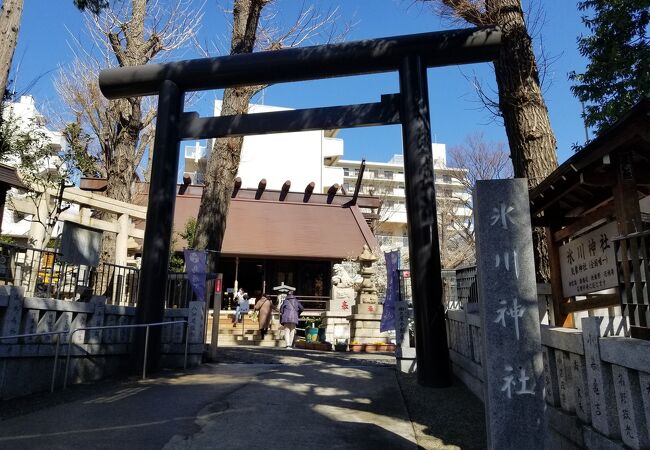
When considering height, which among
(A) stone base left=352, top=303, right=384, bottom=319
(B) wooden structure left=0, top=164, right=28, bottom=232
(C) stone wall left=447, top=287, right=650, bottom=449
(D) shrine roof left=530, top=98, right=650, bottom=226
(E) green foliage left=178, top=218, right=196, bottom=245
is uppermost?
(E) green foliage left=178, top=218, right=196, bottom=245

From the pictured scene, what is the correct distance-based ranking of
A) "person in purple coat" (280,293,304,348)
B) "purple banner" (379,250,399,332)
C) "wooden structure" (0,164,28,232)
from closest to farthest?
1. "wooden structure" (0,164,28,232)
2. "purple banner" (379,250,399,332)
3. "person in purple coat" (280,293,304,348)

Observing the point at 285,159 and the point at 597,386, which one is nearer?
the point at 597,386

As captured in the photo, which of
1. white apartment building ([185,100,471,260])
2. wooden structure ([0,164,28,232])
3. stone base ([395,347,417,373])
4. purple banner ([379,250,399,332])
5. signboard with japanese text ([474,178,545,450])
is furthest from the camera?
white apartment building ([185,100,471,260])

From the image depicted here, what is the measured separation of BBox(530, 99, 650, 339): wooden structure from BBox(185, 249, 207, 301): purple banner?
21.4 feet

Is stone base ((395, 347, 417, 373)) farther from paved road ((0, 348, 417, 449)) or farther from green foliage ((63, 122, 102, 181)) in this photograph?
green foliage ((63, 122, 102, 181))

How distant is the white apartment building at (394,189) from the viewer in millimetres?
33875

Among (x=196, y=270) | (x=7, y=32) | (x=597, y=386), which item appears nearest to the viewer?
(x=597, y=386)

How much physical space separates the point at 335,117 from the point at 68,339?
5.55m

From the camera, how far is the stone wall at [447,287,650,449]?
105 inches

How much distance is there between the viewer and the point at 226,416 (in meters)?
4.89

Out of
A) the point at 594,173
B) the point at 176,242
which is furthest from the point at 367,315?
the point at 594,173

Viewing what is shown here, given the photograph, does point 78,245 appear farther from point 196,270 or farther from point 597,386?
point 597,386

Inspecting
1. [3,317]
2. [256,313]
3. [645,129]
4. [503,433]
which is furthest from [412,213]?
[256,313]

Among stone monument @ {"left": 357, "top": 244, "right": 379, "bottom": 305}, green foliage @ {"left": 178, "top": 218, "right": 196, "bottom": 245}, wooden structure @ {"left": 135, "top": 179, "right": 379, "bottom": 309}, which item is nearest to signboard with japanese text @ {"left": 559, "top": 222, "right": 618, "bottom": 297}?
stone monument @ {"left": 357, "top": 244, "right": 379, "bottom": 305}
